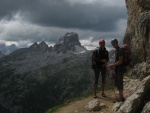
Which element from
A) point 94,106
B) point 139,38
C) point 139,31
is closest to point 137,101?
point 94,106

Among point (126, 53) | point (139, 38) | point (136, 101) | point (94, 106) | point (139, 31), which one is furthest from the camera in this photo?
point (139, 38)

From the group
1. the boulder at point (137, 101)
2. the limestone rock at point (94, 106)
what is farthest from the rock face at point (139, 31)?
A: the boulder at point (137, 101)

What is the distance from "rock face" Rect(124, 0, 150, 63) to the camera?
22781 mm

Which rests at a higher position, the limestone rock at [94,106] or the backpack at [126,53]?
the backpack at [126,53]

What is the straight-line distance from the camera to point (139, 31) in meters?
23.5

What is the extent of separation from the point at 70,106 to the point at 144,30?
7.62 meters

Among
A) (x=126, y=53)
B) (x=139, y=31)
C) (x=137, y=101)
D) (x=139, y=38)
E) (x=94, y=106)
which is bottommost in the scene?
(x=94, y=106)

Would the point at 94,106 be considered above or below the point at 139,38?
below

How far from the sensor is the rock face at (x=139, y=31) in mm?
22781

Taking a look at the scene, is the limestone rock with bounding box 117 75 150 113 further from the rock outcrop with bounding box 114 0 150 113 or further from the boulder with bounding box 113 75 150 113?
the rock outcrop with bounding box 114 0 150 113

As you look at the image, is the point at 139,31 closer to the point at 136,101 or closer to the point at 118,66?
the point at 118,66

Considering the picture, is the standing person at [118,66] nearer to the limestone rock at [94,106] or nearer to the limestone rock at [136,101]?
the limestone rock at [94,106]

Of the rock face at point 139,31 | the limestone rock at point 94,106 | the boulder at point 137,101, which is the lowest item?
the limestone rock at point 94,106

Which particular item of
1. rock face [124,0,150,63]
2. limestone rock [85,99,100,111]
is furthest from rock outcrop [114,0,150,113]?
limestone rock [85,99,100,111]
